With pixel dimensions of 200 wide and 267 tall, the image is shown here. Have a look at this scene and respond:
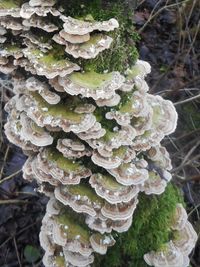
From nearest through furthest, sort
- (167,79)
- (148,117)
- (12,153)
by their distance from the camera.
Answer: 1. (148,117)
2. (12,153)
3. (167,79)

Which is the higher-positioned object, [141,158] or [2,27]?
[2,27]

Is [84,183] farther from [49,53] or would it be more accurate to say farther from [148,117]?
[49,53]

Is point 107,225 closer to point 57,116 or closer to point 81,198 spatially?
point 81,198

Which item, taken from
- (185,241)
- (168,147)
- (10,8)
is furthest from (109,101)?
(168,147)

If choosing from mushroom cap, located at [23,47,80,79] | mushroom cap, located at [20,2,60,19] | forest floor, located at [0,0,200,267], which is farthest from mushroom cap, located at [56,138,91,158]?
forest floor, located at [0,0,200,267]

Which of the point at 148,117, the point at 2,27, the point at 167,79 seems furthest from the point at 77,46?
the point at 167,79

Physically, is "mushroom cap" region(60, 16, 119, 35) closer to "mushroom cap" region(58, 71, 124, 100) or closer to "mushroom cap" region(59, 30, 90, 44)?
"mushroom cap" region(59, 30, 90, 44)
